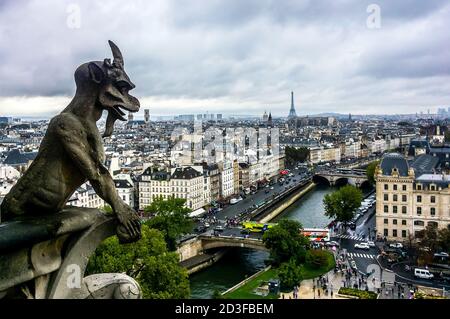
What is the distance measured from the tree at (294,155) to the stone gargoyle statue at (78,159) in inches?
3451

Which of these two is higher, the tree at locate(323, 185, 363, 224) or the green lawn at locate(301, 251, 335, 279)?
the tree at locate(323, 185, 363, 224)

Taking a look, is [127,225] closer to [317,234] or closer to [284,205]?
[317,234]

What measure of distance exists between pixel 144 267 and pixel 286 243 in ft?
41.8

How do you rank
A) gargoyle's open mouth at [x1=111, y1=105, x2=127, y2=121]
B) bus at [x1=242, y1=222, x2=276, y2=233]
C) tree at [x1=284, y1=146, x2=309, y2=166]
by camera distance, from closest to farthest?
gargoyle's open mouth at [x1=111, y1=105, x2=127, y2=121], bus at [x1=242, y1=222, x2=276, y2=233], tree at [x1=284, y1=146, x2=309, y2=166]

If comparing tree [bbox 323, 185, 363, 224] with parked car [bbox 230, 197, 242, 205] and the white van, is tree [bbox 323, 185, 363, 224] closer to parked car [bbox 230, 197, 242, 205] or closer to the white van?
the white van

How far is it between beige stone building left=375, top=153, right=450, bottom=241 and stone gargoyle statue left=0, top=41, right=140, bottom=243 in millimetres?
36963

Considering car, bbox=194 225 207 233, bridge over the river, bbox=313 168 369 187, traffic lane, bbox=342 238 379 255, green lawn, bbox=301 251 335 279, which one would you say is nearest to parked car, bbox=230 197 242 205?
car, bbox=194 225 207 233

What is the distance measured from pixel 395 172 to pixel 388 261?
10.2 m

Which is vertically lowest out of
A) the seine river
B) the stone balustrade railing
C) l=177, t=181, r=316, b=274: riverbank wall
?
the seine river

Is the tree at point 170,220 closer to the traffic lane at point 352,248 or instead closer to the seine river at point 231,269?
the seine river at point 231,269

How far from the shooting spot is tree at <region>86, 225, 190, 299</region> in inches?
746

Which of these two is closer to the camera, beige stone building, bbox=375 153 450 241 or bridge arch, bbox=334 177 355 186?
beige stone building, bbox=375 153 450 241

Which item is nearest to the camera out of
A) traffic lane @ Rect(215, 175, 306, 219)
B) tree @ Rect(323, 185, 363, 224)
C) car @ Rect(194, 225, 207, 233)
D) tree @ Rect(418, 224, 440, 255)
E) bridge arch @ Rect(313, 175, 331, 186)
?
tree @ Rect(418, 224, 440, 255)
